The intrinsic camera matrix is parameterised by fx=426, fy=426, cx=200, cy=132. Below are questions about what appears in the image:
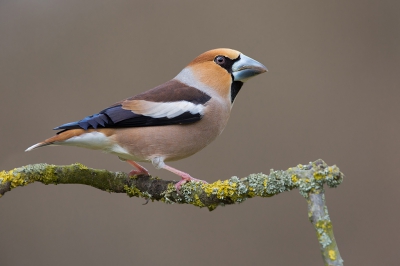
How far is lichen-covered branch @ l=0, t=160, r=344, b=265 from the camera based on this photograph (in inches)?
38.8

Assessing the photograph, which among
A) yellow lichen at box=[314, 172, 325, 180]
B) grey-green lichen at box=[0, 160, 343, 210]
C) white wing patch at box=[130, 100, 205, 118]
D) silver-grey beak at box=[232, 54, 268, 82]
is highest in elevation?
silver-grey beak at box=[232, 54, 268, 82]

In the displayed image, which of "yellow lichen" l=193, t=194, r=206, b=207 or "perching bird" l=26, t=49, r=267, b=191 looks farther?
"perching bird" l=26, t=49, r=267, b=191

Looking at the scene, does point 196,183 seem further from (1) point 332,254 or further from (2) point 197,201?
(1) point 332,254

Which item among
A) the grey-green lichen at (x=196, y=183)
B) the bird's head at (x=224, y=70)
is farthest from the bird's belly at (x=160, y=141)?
the bird's head at (x=224, y=70)

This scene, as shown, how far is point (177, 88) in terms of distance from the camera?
5.52ft

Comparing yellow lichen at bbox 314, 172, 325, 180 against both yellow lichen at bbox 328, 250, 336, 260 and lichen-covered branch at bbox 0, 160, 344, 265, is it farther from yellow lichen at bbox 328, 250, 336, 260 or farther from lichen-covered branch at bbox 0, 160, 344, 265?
yellow lichen at bbox 328, 250, 336, 260

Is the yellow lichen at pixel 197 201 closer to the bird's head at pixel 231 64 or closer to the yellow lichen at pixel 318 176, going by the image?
the yellow lichen at pixel 318 176

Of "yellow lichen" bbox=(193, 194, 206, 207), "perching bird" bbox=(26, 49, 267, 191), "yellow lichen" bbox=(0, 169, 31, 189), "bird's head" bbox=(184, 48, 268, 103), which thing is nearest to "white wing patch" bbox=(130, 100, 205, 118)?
"perching bird" bbox=(26, 49, 267, 191)

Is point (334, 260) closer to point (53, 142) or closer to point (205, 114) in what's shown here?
point (205, 114)

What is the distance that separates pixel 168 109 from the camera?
5.24 ft

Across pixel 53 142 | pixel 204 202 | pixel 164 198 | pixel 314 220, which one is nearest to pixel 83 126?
pixel 53 142

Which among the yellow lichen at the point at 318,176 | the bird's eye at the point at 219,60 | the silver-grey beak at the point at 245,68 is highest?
Answer: the bird's eye at the point at 219,60

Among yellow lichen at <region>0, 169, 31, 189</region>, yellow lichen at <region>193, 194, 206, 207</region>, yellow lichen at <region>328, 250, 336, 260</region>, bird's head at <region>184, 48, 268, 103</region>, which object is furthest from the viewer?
bird's head at <region>184, 48, 268, 103</region>

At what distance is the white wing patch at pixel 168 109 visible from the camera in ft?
5.18
